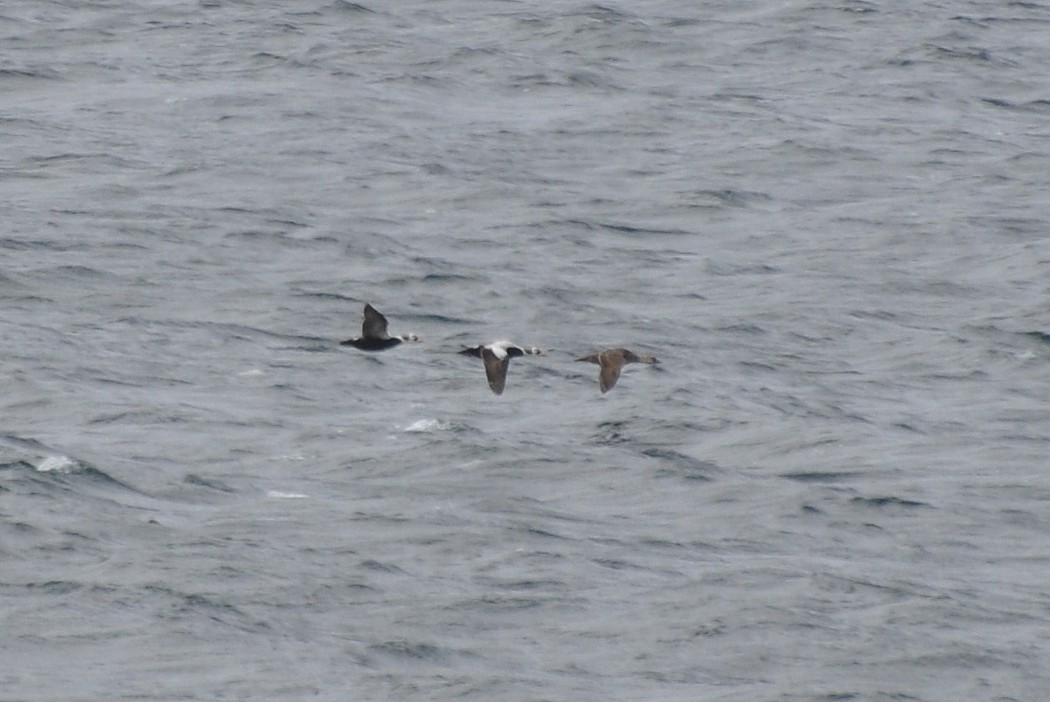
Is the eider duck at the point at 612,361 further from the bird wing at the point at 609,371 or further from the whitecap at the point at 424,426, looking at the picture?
the whitecap at the point at 424,426

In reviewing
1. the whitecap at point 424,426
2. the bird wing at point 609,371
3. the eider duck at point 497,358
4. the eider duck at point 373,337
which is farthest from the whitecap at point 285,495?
the bird wing at point 609,371

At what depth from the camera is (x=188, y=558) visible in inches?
805

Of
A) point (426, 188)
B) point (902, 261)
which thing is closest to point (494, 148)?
point (426, 188)

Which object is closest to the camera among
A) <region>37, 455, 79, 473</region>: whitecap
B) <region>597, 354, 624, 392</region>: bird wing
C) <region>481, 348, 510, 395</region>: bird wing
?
<region>481, 348, 510, 395</region>: bird wing

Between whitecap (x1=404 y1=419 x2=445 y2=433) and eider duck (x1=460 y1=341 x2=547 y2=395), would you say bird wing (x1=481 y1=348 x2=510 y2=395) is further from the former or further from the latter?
whitecap (x1=404 y1=419 x2=445 y2=433)

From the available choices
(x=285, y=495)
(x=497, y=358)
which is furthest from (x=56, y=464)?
(x=497, y=358)

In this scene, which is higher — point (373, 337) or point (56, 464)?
point (373, 337)

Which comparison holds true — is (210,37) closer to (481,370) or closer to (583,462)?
(481,370)

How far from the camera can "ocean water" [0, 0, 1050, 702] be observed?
1938 centimetres

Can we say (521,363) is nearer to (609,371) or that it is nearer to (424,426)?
(424,426)

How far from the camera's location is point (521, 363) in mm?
26578

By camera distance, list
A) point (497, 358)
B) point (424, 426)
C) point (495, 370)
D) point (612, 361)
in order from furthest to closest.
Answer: point (424, 426) < point (612, 361) < point (497, 358) < point (495, 370)

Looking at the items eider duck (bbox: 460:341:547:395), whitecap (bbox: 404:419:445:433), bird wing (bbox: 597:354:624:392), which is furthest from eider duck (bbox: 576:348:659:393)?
whitecap (bbox: 404:419:445:433)

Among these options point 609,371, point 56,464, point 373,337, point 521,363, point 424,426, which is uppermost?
point 373,337
